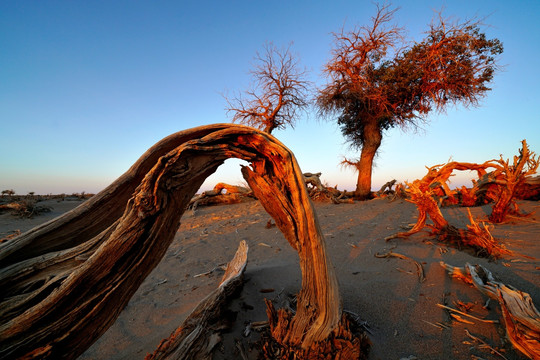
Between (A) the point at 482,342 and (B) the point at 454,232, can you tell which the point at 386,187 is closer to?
(B) the point at 454,232

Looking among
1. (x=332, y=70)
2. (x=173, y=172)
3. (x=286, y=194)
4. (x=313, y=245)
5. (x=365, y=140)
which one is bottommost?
(x=313, y=245)

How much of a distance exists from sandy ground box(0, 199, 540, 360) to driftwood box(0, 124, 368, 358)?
75 centimetres

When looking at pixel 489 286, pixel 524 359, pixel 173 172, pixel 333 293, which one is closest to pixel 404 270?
pixel 489 286

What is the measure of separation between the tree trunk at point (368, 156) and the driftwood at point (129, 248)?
1043 centimetres

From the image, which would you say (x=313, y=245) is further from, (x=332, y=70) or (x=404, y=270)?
(x=332, y=70)

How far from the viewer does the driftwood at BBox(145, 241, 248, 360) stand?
1.70m

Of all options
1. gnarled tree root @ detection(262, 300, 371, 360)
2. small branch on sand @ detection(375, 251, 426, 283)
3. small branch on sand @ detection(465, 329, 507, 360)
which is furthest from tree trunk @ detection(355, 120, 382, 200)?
gnarled tree root @ detection(262, 300, 371, 360)

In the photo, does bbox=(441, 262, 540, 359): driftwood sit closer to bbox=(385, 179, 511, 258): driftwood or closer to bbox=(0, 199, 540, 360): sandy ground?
bbox=(0, 199, 540, 360): sandy ground

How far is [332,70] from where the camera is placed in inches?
422

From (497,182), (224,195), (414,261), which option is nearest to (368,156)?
(497,182)

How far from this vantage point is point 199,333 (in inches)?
73.1

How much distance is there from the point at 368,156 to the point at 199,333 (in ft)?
36.9

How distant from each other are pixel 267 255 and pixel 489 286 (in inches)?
127

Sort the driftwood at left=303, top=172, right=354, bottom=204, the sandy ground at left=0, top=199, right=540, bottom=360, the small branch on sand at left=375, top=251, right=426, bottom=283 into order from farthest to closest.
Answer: the driftwood at left=303, top=172, right=354, bottom=204 → the small branch on sand at left=375, top=251, right=426, bottom=283 → the sandy ground at left=0, top=199, right=540, bottom=360
